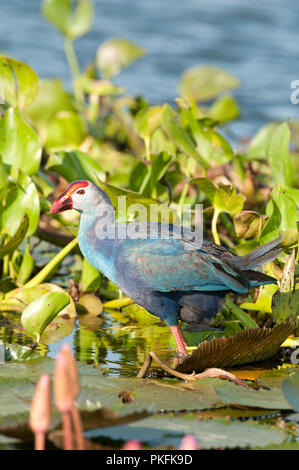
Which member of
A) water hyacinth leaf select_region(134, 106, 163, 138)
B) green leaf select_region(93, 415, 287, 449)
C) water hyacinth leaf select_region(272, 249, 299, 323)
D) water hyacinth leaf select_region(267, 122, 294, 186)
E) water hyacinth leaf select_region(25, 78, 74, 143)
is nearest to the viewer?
green leaf select_region(93, 415, 287, 449)

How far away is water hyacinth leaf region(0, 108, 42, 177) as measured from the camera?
12.4ft

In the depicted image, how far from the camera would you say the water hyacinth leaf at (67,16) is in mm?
6125

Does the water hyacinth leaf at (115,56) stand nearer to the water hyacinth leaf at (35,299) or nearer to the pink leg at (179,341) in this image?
the water hyacinth leaf at (35,299)

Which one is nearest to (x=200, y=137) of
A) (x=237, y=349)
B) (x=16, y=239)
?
(x=16, y=239)

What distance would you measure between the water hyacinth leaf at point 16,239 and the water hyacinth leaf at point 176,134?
0.89m

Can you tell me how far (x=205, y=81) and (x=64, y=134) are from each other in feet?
6.99

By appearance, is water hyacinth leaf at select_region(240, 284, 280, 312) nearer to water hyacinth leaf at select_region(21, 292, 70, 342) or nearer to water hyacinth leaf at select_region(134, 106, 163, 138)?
water hyacinth leaf at select_region(21, 292, 70, 342)

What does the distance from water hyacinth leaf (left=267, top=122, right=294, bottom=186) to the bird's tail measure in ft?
2.93

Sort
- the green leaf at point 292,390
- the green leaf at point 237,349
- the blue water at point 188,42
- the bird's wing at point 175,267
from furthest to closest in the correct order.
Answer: the blue water at point 188,42
the bird's wing at point 175,267
the green leaf at point 237,349
the green leaf at point 292,390

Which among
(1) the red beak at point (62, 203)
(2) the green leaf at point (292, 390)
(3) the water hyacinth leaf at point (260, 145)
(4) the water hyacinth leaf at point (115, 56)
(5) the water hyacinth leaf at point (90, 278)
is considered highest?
(4) the water hyacinth leaf at point (115, 56)

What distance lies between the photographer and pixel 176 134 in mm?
3928

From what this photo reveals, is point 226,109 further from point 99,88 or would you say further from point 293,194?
point 293,194

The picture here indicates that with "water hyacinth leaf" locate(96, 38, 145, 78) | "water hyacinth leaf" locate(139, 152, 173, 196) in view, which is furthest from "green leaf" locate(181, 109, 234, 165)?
"water hyacinth leaf" locate(96, 38, 145, 78)

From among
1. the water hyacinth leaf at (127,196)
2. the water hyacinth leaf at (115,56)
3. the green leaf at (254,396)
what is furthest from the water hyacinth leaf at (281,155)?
the water hyacinth leaf at (115,56)
